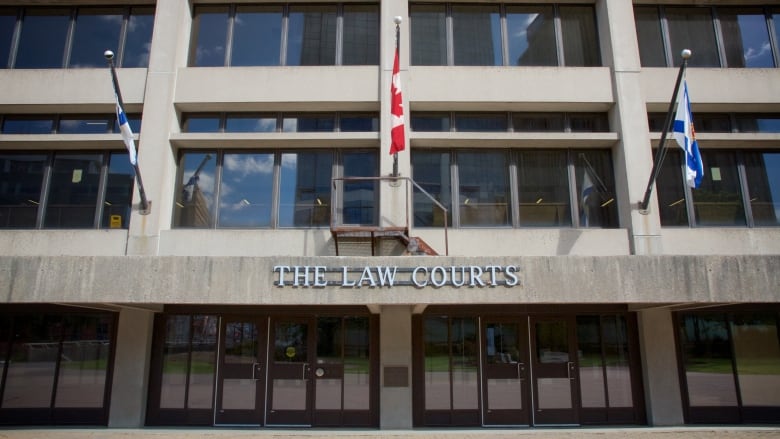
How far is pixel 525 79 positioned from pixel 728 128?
559 centimetres

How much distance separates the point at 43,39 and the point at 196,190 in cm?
634

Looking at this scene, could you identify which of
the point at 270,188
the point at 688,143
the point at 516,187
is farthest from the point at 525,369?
the point at 270,188

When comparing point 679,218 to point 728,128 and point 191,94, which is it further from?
point 191,94

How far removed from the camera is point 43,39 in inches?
632

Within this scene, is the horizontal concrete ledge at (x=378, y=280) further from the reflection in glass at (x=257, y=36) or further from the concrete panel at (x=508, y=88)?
the reflection in glass at (x=257, y=36)

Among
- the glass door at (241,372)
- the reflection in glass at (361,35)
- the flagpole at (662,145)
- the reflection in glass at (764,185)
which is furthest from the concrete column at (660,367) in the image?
the reflection in glass at (361,35)

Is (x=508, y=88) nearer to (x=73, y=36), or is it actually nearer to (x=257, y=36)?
(x=257, y=36)

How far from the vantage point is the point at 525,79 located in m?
15.1

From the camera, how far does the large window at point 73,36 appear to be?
1584 centimetres

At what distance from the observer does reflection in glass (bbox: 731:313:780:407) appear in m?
14.1

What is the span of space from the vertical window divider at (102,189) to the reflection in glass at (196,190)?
6.24 feet

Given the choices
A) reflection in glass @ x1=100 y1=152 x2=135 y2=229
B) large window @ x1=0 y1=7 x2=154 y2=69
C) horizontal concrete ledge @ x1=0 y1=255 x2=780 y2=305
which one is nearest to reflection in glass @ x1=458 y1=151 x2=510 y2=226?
horizontal concrete ledge @ x1=0 y1=255 x2=780 y2=305

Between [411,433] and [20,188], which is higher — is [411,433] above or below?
below

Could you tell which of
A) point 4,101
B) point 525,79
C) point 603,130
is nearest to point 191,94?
point 4,101
